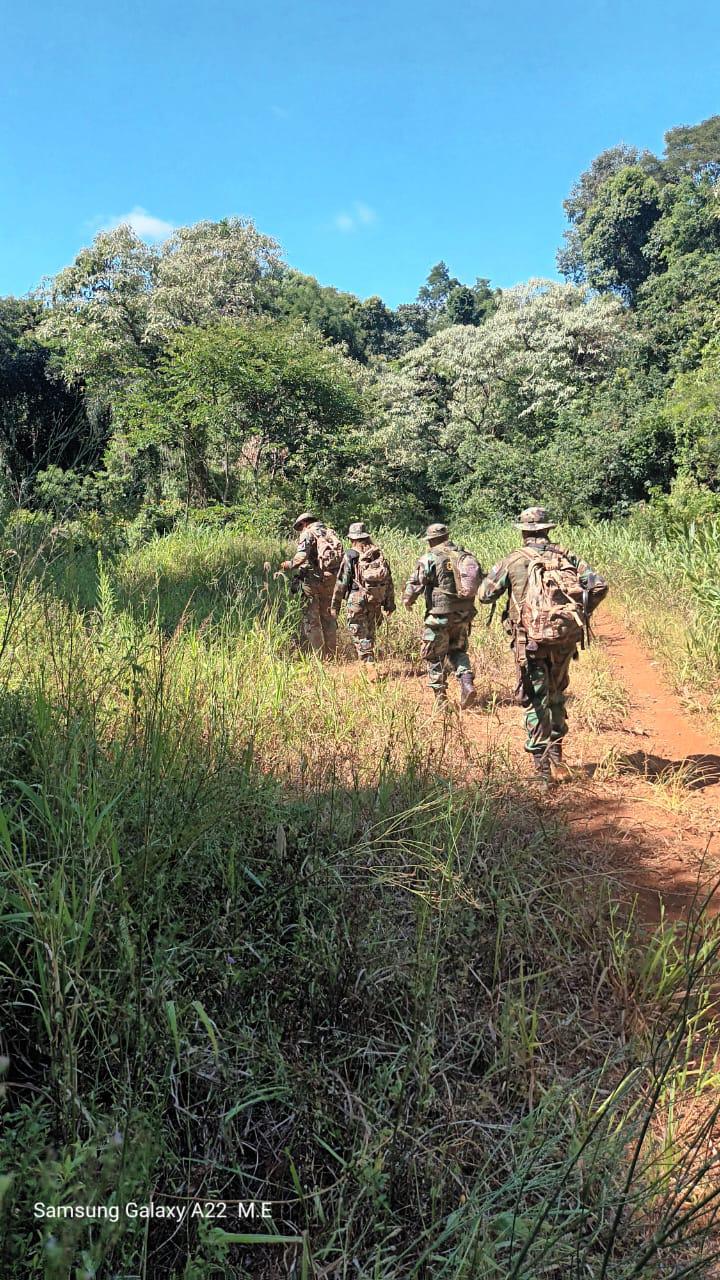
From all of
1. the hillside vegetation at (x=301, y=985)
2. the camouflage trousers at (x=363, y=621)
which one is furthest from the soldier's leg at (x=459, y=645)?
the camouflage trousers at (x=363, y=621)

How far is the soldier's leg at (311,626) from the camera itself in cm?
771

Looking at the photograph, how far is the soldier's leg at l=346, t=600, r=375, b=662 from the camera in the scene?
7.40 metres

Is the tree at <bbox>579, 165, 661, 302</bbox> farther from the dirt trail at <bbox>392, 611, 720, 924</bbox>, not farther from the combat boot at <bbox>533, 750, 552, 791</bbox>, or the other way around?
the combat boot at <bbox>533, 750, 552, 791</bbox>

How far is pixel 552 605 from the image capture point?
4516mm

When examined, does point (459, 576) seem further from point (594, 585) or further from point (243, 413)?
point (243, 413)

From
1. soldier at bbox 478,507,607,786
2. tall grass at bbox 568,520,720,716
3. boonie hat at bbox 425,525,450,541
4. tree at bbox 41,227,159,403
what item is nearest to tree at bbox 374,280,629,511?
tree at bbox 41,227,159,403

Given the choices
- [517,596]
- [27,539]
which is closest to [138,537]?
[517,596]

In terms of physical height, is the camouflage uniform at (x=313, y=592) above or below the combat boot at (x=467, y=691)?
above

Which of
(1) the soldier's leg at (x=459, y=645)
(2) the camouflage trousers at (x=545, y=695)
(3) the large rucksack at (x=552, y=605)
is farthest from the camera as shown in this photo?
(1) the soldier's leg at (x=459, y=645)

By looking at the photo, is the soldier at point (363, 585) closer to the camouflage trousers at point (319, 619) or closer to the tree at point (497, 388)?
→ the camouflage trousers at point (319, 619)

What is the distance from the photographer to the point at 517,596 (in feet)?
15.8

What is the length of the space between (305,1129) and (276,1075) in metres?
0.14

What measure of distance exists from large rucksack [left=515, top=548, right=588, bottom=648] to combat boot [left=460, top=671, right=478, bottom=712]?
1675 millimetres

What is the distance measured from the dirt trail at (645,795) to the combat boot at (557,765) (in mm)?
59
